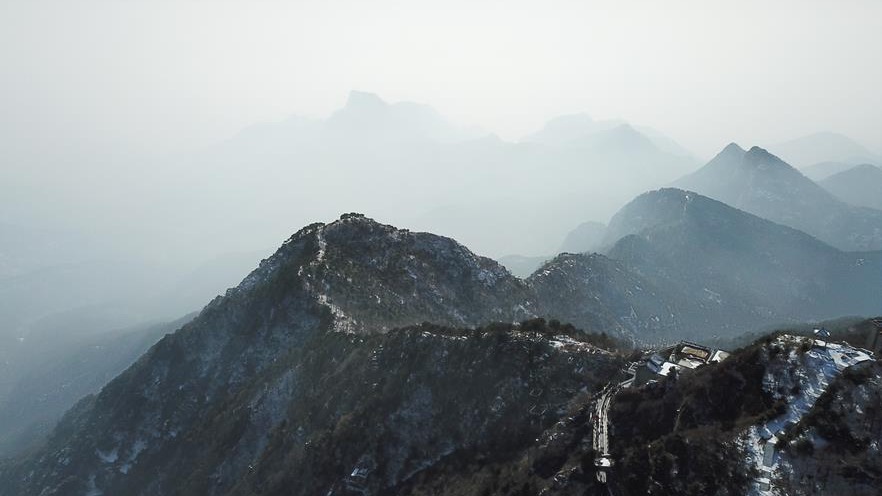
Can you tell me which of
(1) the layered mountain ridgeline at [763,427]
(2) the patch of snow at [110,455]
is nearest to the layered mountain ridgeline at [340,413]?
(2) the patch of snow at [110,455]

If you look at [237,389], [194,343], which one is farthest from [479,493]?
[194,343]

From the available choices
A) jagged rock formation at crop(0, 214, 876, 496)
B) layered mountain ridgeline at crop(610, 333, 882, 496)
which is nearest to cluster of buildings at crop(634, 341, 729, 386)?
layered mountain ridgeline at crop(610, 333, 882, 496)

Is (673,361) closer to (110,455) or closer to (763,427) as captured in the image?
(763,427)

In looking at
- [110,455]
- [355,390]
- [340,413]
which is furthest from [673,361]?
[110,455]

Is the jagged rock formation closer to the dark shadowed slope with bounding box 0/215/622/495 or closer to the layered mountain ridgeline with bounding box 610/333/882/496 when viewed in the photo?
the dark shadowed slope with bounding box 0/215/622/495

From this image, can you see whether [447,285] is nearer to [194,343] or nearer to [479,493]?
[194,343]

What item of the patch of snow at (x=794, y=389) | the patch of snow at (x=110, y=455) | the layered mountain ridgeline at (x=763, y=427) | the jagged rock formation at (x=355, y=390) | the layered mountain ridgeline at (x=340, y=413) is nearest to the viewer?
the layered mountain ridgeline at (x=763, y=427)

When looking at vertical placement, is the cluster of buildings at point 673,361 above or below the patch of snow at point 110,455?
above

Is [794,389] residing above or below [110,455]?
above

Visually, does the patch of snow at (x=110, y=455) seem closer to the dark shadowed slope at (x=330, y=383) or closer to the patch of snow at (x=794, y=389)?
the dark shadowed slope at (x=330, y=383)
